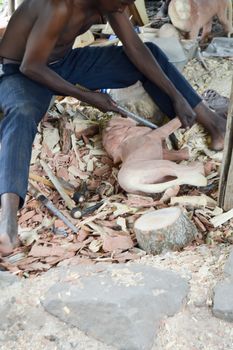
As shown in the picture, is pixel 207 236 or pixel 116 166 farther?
pixel 116 166

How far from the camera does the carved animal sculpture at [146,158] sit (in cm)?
270

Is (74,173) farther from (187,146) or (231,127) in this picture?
(231,127)

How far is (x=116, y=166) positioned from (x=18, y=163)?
79 cm

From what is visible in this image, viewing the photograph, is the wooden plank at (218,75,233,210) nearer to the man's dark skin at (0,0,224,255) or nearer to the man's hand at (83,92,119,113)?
the man's dark skin at (0,0,224,255)

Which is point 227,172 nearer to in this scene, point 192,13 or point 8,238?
point 8,238

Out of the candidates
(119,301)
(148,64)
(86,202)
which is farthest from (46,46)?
(119,301)

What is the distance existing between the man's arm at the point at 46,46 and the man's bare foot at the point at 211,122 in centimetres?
79

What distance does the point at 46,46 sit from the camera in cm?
268

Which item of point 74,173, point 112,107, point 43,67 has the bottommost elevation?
point 74,173

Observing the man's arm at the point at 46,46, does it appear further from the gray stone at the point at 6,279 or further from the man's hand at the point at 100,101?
the gray stone at the point at 6,279

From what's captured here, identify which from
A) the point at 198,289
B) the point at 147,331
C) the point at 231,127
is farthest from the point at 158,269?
the point at 231,127

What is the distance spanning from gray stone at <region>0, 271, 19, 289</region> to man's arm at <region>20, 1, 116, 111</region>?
3.74 ft

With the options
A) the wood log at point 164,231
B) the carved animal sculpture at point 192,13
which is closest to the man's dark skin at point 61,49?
the wood log at point 164,231

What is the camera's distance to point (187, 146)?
323 cm
